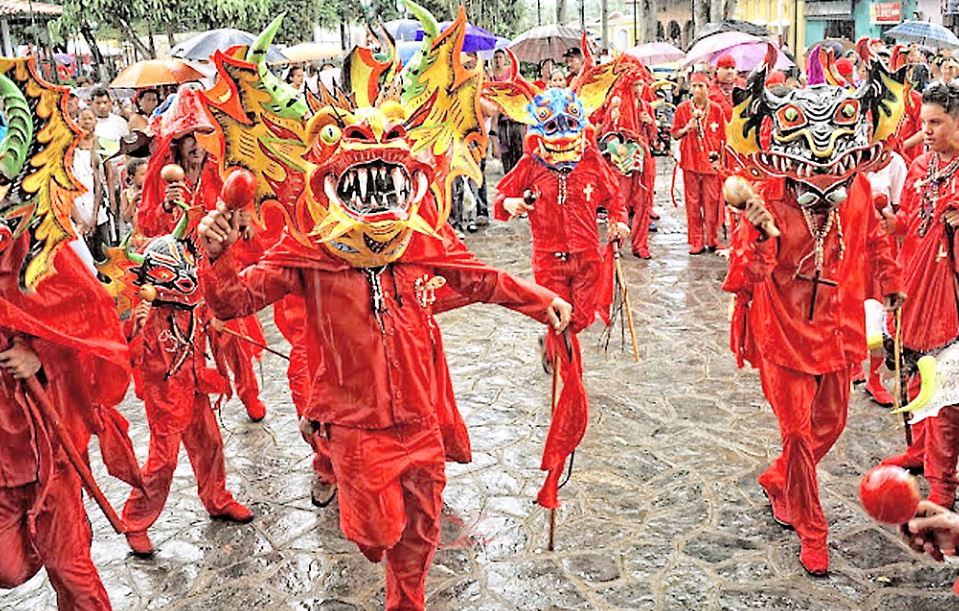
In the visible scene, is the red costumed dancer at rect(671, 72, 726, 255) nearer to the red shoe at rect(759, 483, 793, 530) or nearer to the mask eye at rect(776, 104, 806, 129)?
the red shoe at rect(759, 483, 793, 530)

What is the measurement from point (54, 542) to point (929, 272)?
14.8 feet

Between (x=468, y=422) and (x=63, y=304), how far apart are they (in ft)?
11.7

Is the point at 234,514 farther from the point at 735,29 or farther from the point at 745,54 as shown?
the point at 735,29

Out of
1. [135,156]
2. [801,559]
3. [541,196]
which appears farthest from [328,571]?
[541,196]

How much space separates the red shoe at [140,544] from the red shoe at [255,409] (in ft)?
5.97

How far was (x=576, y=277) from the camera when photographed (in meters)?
7.47

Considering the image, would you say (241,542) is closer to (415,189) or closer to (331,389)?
(331,389)

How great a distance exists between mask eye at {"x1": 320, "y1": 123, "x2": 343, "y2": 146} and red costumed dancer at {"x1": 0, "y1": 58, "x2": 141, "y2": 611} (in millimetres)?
975

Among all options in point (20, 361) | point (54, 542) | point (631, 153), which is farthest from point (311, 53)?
point (54, 542)

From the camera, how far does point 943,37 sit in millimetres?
15695

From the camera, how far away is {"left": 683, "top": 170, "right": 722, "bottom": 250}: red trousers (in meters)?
11.3

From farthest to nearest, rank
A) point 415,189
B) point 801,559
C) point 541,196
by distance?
point 541,196, point 801,559, point 415,189

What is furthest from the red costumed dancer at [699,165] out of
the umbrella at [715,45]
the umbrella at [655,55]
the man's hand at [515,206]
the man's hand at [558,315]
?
the umbrella at [655,55]

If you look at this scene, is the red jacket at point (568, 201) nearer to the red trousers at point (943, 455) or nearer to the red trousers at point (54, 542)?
the red trousers at point (943, 455)
